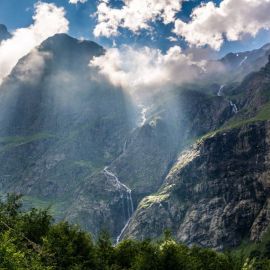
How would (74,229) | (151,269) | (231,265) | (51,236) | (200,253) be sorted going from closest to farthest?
1. (151,269)
2. (51,236)
3. (74,229)
4. (231,265)
5. (200,253)

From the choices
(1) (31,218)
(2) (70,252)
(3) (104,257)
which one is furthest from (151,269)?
(1) (31,218)

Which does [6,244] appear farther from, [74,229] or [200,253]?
[200,253]

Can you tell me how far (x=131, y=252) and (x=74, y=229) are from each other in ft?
56.2

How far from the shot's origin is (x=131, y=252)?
116m

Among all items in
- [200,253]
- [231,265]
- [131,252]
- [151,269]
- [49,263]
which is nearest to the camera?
[49,263]

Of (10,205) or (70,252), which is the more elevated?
(10,205)

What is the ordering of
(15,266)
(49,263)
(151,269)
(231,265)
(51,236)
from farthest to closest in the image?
(231,265) → (51,236) → (151,269) → (49,263) → (15,266)

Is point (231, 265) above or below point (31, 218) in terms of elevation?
below

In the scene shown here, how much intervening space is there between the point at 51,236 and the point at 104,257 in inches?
747

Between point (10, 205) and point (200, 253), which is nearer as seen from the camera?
point (10, 205)

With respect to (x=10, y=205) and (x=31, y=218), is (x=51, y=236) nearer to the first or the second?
(x=31, y=218)

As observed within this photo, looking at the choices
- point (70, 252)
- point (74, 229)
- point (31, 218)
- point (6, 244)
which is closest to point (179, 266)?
point (70, 252)

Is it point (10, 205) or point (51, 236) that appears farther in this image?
point (10, 205)

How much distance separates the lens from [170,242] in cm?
9262
